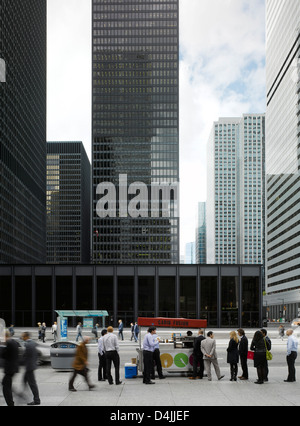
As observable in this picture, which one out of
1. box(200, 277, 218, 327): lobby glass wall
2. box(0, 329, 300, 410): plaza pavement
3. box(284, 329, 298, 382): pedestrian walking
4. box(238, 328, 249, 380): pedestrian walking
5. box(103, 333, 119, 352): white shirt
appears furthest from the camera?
box(200, 277, 218, 327): lobby glass wall

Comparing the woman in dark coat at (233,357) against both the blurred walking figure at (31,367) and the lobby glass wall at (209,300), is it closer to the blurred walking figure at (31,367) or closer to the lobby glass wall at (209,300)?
the blurred walking figure at (31,367)

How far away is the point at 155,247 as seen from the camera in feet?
600

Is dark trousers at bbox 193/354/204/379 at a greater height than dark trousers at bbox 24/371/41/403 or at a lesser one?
lesser

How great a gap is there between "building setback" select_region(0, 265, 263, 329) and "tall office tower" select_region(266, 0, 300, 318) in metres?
70.6

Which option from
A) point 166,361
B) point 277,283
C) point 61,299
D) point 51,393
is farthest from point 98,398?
point 277,283

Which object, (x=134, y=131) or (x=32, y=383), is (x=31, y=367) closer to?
(x=32, y=383)

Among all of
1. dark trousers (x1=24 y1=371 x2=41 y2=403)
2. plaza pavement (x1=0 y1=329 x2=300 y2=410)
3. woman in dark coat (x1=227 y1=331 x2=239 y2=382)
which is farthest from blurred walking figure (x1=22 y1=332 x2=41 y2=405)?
woman in dark coat (x1=227 y1=331 x2=239 y2=382)

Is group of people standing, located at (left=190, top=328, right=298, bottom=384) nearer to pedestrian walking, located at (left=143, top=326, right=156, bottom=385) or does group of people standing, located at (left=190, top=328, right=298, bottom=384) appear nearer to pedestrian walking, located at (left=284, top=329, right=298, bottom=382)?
pedestrian walking, located at (left=284, top=329, right=298, bottom=382)

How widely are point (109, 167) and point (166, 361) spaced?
167538mm

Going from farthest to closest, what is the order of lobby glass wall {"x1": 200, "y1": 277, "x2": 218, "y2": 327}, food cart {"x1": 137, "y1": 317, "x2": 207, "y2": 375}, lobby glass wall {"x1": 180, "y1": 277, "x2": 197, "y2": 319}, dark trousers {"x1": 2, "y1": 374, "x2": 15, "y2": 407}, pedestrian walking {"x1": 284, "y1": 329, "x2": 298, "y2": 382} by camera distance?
lobby glass wall {"x1": 180, "y1": 277, "x2": 197, "y2": 319} < lobby glass wall {"x1": 200, "y1": 277, "x2": 218, "y2": 327} < food cart {"x1": 137, "y1": 317, "x2": 207, "y2": 375} < pedestrian walking {"x1": 284, "y1": 329, "x2": 298, "y2": 382} < dark trousers {"x1": 2, "y1": 374, "x2": 15, "y2": 407}

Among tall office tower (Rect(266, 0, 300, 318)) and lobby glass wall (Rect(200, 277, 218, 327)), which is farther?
tall office tower (Rect(266, 0, 300, 318))

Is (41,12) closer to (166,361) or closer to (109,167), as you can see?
(109,167)

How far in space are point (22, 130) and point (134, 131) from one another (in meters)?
51.3

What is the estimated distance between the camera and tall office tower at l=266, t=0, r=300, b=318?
5536 inches
